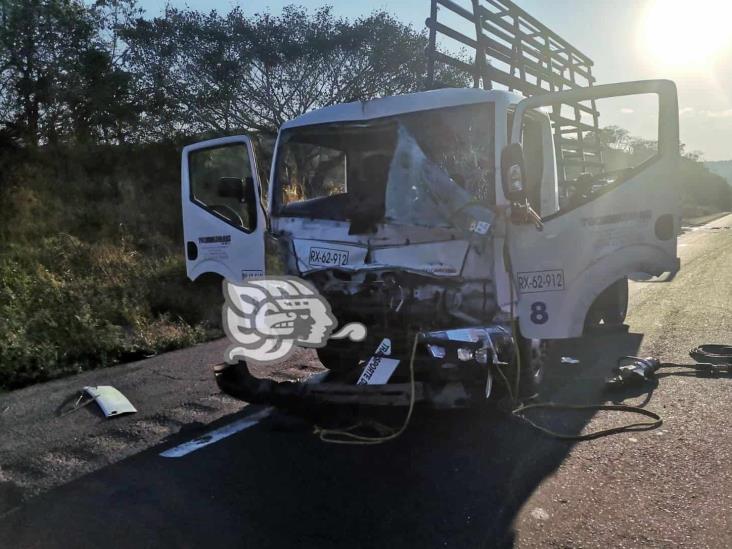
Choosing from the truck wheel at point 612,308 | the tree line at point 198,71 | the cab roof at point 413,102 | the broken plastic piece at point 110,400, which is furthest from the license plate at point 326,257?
the tree line at point 198,71

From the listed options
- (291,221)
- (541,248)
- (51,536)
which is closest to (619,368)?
(541,248)

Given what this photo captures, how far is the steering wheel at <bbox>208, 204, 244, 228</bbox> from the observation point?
5660mm

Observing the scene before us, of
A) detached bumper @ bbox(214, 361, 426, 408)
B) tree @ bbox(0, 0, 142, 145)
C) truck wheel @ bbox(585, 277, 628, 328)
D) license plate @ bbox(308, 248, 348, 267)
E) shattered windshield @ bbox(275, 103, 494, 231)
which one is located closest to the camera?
detached bumper @ bbox(214, 361, 426, 408)

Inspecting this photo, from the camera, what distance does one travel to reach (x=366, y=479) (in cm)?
380

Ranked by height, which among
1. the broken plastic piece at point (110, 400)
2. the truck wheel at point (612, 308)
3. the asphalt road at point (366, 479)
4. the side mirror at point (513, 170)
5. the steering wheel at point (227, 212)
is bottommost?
the asphalt road at point (366, 479)

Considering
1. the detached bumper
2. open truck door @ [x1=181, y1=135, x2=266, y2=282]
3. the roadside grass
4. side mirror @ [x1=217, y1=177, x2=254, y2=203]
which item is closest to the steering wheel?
open truck door @ [x1=181, y1=135, x2=266, y2=282]

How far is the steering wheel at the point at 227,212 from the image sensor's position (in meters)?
5.66

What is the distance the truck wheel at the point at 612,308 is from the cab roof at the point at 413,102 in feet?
11.0

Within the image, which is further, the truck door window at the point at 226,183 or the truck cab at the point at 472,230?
the truck door window at the point at 226,183

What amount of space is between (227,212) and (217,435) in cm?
215

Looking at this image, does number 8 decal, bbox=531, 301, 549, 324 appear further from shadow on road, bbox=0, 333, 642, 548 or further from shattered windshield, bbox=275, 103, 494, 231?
shadow on road, bbox=0, 333, 642, 548

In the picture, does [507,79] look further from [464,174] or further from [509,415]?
[509,415]

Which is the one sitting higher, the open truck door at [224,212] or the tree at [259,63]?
the tree at [259,63]

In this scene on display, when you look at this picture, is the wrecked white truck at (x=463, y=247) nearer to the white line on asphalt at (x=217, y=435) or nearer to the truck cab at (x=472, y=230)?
the truck cab at (x=472, y=230)
